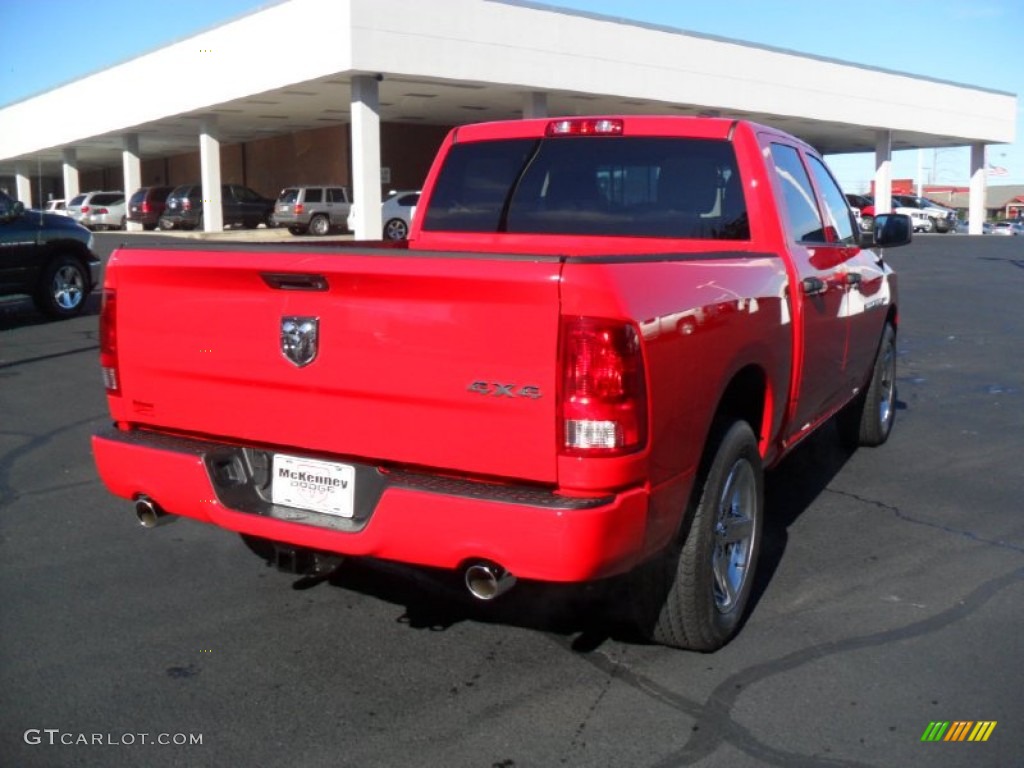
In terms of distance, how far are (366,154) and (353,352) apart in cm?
2600

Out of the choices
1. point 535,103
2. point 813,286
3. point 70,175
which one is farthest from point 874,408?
point 70,175

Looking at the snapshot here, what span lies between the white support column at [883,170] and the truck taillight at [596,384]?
44.3m

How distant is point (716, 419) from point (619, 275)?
39.9 inches

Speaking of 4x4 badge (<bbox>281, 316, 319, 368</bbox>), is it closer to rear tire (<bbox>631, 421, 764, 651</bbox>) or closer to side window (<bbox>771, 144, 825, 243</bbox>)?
rear tire (<bbox>631, 421, 764, 651</bbox>)

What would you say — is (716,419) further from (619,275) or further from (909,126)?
(909,126)

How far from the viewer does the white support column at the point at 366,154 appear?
91.6 ft

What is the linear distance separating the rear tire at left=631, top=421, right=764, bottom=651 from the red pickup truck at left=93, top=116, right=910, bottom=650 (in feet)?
0.03

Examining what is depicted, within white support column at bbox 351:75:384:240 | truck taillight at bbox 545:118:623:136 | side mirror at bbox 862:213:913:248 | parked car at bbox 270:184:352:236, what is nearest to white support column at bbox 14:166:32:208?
parked car at bbox 270:184:352:236

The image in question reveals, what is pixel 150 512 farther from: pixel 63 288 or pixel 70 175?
pixel 70 175

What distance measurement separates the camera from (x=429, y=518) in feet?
10.5

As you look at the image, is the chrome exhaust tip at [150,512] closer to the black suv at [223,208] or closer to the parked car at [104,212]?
the black suv at [223,208]

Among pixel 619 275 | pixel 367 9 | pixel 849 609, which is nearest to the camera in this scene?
pixel 619 275

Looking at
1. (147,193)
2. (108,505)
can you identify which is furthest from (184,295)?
(147,193)

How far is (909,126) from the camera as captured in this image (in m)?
43.9
